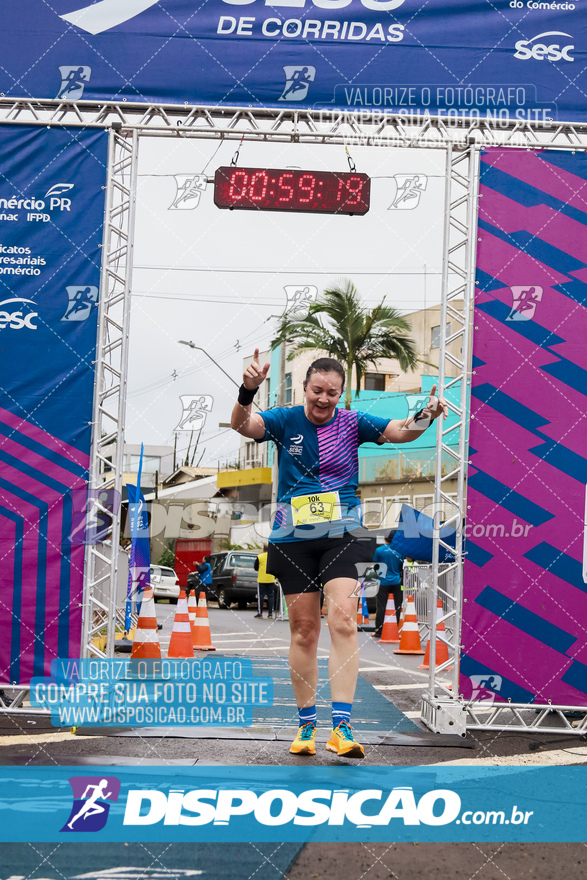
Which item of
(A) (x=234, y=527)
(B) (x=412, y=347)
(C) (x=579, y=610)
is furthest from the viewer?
(A) (x=234, y=527)

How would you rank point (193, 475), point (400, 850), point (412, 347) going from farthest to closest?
point (193, 475)
point (412, 347)
point (400, 850)

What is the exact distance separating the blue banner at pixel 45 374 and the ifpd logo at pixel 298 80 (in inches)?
51.5

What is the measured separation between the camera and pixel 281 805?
3.83m

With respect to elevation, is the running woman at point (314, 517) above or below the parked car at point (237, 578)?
above

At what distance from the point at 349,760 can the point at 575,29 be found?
5174 millimetres

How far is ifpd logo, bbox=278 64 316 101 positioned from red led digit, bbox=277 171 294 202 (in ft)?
1.74

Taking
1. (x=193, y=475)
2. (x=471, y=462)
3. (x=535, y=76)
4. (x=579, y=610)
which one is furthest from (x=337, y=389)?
(x=193, y=475)

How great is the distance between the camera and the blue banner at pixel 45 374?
6113 millimetres

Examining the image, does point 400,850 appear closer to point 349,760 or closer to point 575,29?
point 349,760

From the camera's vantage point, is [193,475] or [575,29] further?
[193,475]

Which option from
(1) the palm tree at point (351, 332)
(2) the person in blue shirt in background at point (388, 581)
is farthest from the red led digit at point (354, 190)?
(1) the palm tree at point (351, 332)

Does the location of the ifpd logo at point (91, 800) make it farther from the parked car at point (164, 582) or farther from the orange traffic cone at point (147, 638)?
the parked car at point (164, 582)

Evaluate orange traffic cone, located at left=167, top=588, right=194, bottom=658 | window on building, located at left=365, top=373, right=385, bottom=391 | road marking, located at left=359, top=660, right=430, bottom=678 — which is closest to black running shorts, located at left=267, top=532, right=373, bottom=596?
orange traffic cone, located at left=167, top=588, right=194, bottom=658

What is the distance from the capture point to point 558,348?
6254 millimetres
